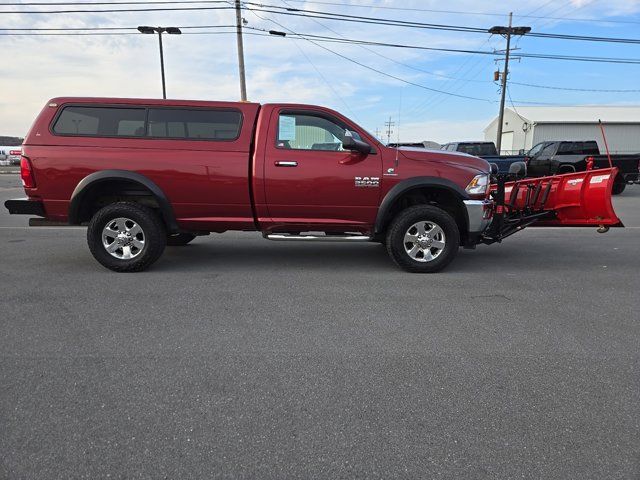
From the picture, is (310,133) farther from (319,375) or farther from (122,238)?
(319,375)

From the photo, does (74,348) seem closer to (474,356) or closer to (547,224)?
(474,356)

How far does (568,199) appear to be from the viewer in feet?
20.2

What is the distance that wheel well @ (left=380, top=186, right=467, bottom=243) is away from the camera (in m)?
5.70

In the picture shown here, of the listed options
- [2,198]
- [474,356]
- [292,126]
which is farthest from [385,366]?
[2,198]

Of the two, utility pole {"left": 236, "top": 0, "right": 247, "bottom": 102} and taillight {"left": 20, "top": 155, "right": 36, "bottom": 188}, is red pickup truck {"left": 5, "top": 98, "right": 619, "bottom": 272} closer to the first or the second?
taillight {"left": 20, "top": 155, "right": 36, "bottom": 188}

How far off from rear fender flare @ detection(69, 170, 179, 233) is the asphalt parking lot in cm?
80

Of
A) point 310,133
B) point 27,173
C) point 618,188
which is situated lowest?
point 618,188

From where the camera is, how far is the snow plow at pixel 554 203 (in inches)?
231

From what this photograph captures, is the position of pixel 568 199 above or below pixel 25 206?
below

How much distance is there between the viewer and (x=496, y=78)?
1364 inches

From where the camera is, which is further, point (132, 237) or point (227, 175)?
point (132, 237)

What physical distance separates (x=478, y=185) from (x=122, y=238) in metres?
4.47

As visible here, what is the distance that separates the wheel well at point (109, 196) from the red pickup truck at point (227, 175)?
0.06 feet

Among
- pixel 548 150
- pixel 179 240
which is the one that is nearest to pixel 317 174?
pixel 179 240
